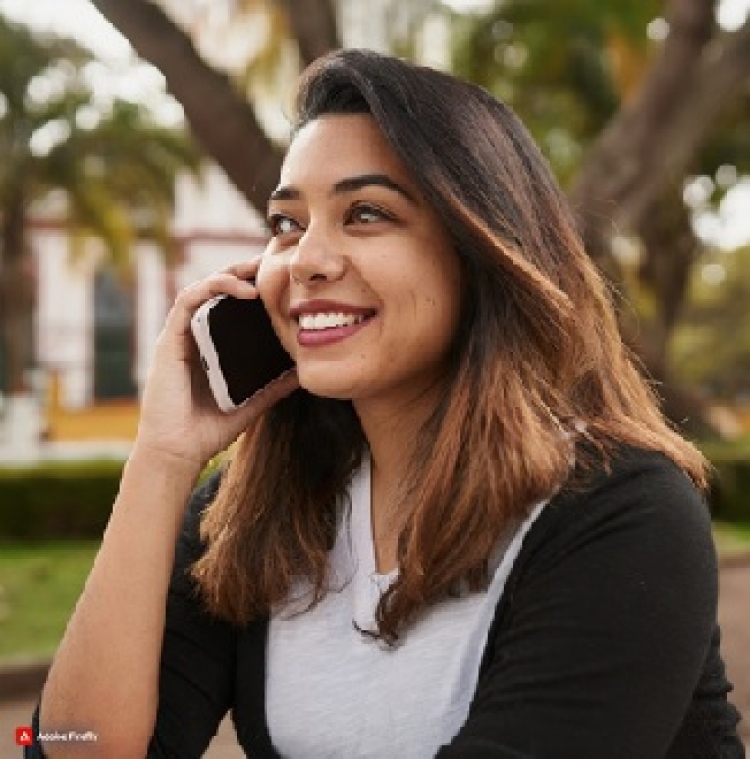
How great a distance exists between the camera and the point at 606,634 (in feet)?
4.50

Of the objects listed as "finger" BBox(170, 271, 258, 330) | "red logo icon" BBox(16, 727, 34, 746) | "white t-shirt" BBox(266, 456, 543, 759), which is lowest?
"red logo icon" BBox(16, 727, 34, 746)

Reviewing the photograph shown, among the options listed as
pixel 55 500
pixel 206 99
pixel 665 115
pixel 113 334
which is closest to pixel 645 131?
pixel 665 115

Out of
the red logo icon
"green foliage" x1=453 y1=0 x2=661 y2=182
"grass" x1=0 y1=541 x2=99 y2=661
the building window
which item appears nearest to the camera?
the red logo icon

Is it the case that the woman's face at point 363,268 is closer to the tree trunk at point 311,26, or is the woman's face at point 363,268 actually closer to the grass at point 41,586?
the grass at point 41,586

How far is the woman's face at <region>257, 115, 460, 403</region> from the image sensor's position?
1616 mm

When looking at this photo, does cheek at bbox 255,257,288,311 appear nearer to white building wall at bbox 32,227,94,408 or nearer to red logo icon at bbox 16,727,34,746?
red logo icon at bbox 16,727,34,746

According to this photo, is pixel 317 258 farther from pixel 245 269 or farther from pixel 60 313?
pixel 60 313

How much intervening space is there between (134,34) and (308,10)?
118 cm

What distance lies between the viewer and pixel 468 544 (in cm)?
152

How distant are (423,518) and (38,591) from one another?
6.85 metres

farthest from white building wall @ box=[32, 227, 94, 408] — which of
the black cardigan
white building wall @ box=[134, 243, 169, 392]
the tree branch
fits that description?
the black cardigan

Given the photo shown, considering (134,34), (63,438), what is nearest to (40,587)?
(134,34)

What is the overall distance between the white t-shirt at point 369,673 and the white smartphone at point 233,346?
35 centimetres

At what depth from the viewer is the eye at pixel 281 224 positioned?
1.74 m
